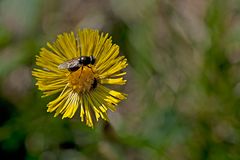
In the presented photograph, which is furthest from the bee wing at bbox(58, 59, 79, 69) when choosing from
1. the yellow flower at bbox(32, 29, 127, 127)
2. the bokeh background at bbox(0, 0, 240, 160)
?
the bokeh background at bbox(0, 0, 240, 160)

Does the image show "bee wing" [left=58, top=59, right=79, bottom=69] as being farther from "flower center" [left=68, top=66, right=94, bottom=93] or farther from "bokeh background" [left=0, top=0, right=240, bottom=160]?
"bokeh background" [left=0, top=0, right=240, bottom=160]

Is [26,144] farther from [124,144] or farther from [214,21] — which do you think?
[214,21]

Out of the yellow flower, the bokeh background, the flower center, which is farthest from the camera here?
the bokeh background

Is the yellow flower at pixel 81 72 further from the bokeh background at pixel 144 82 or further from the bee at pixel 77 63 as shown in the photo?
the bokeh background at pixel 144 82

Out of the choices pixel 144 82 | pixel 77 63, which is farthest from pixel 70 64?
pixel 144 82

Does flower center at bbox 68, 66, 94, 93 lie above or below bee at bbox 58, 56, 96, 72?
below

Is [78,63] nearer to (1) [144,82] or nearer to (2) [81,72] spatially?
(2) [81,72]

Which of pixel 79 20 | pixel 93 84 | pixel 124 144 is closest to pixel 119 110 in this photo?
pixel 124 144

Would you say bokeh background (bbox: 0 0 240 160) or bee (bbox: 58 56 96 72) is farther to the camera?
bokeh background (bbox: 0 0 240 160)
